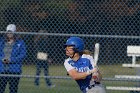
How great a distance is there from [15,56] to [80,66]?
2.31 m

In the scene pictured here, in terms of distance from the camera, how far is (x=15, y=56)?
33.7ft

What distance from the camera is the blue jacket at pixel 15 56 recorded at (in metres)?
10.2

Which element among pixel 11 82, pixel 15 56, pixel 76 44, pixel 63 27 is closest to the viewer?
pixel 76 44

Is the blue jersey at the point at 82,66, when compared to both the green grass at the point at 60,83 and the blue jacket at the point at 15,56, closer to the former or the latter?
the blue jacket at the point at 15,56

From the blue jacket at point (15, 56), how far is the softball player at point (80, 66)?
215cm

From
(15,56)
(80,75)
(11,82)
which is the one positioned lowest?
(11,82)

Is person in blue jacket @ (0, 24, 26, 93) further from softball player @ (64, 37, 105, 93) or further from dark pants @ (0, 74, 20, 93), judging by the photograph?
softball player @ (64, 37, 105, 93)

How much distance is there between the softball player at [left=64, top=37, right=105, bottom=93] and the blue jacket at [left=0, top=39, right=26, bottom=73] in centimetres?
215

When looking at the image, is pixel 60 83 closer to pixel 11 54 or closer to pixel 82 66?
pixel 11 54

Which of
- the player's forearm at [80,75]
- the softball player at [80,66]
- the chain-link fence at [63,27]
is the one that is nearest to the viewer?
the player's forearm at [80,75]

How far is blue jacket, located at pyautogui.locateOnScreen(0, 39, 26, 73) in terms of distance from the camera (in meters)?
10.2

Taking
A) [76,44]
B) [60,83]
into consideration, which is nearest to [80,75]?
[76,44]

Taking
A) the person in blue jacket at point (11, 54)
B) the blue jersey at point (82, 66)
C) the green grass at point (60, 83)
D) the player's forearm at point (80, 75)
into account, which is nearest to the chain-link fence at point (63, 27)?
the green grass at point (60, 83)

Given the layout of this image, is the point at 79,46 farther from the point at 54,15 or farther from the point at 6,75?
the point at 54,15
